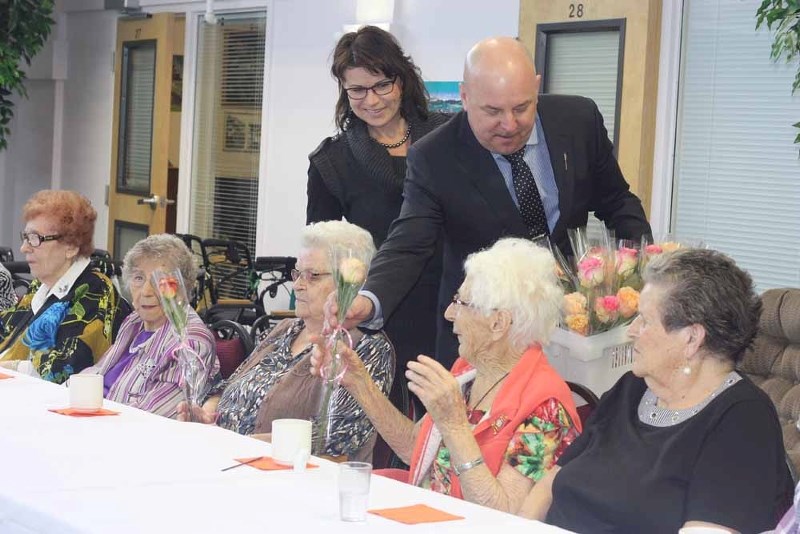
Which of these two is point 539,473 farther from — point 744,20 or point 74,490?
point 744,20

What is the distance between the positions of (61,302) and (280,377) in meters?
1.20

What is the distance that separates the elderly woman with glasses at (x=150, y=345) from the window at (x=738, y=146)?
2.84 meters

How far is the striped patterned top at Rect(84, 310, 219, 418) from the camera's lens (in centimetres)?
390

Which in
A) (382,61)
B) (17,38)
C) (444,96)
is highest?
(17,38)

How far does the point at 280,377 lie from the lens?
3629 mm

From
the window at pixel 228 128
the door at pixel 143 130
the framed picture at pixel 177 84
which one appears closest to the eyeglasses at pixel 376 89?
the window at pixel 228 128

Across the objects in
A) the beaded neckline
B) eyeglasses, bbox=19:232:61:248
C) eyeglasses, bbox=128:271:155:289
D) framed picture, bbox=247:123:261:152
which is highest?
framed picture, bbox=247:123:261:152

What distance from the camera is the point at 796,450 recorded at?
3400 mm

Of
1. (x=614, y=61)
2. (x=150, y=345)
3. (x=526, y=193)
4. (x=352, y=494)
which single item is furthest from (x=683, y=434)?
(x=614, y=61)

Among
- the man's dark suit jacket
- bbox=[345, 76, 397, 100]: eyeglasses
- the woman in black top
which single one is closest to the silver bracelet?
the woman in black top

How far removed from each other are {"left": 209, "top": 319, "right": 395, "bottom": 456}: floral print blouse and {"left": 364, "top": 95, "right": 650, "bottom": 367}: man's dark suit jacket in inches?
6.0

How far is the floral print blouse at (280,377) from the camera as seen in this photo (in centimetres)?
336

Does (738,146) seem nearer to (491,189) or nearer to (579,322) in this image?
(491,189)

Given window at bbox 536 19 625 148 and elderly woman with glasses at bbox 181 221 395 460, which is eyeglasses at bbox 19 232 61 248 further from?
window at bbox 536 19 625 148
